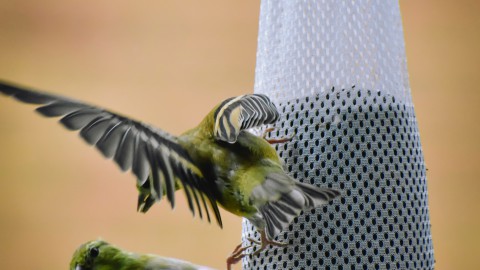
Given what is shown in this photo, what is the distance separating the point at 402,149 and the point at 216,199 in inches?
30.2

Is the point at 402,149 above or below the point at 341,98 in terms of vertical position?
below

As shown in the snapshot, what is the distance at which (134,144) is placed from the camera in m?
2.55

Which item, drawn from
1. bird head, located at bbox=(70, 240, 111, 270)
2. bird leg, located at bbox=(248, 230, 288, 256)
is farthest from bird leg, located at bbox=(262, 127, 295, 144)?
bird head, located at bbox=(70, 240, 111, 270)

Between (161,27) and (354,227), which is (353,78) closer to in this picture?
(354,227)

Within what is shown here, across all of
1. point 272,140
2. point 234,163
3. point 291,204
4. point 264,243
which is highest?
point 272,140

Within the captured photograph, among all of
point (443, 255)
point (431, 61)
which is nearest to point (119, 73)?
point (431, 61)

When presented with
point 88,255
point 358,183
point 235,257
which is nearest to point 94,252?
point 88,255

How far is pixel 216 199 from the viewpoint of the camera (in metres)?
2.83

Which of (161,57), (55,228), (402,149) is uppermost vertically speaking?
(161,57)

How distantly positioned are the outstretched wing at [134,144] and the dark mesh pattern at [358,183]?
1.42 ft

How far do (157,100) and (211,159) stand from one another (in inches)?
151

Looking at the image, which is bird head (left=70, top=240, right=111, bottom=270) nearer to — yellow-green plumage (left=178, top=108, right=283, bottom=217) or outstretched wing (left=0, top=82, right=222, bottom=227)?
outstretched wing (left=0, top=82, right=222, bottom=227)

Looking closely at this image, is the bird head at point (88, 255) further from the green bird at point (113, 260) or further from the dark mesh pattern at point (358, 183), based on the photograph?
Answer: the dark mesh pattern at point (358, 183)

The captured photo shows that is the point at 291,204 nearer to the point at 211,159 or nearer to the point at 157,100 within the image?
the point at 211,159
